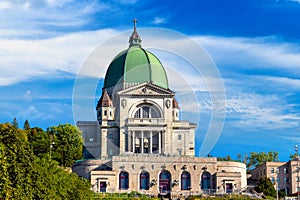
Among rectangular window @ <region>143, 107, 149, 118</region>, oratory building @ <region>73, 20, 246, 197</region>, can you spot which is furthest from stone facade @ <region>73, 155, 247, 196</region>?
rectangular window @ <region>143, 107, 149, 118</region>

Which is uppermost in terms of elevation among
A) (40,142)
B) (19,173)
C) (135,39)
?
(135,39)

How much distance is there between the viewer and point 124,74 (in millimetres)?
108812

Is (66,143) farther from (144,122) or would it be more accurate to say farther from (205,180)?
(205,180)

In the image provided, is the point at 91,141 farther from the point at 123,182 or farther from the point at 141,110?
the point at 123,182

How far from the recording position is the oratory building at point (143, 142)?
9212 centimetres

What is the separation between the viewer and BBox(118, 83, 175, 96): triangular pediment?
104812mm

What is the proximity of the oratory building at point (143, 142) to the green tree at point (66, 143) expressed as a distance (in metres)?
2.49

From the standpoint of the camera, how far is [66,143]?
343 feet

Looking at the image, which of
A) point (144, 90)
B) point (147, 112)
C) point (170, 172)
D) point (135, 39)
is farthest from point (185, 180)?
point (135, 39)

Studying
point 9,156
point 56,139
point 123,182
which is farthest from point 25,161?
point 56,139

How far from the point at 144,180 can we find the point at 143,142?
39.6ft

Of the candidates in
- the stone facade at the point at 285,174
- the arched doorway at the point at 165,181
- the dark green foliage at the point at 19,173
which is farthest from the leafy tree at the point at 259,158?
the dark green foliage at the point at 19,173

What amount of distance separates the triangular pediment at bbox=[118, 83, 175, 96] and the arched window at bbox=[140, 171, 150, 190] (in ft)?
54.8

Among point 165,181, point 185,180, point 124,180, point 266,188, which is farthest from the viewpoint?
point 266,188
